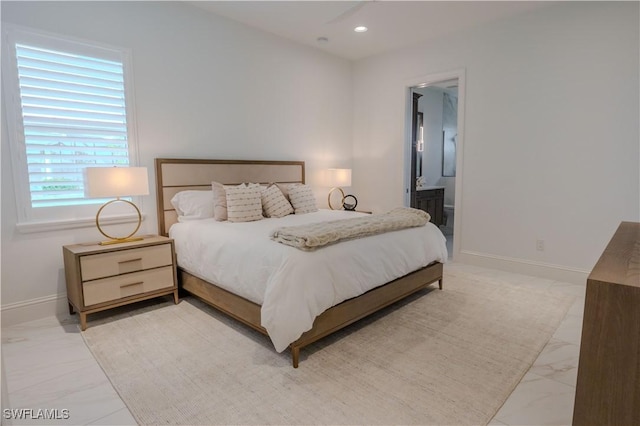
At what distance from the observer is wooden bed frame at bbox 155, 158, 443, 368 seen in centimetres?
237

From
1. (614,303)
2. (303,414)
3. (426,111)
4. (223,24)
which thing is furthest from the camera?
(426,111)

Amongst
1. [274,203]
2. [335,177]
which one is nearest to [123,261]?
[274,203]

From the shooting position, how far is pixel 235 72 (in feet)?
13.2

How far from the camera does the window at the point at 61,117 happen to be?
106 inches

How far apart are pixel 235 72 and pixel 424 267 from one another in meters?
2.96

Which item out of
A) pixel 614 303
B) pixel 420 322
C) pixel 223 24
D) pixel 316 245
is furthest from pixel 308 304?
pixel 223 24

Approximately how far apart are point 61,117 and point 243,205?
1626 millimetres

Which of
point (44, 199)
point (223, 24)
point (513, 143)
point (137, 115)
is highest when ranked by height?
point (223, 24)

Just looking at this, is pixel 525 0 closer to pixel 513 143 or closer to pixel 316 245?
pixel 513 143

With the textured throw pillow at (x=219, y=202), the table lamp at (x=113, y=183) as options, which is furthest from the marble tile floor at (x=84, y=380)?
the textured throw pillow at (x=219, y=202)

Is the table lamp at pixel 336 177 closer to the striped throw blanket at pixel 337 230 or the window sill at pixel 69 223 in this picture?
the striped throw blanket at pixel 337 230

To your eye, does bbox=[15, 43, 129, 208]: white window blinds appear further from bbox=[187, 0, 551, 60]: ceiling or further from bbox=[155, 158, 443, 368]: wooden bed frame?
bbox=[187, 0, 551, 60]: ceiling

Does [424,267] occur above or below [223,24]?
below

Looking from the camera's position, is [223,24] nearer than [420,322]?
No
